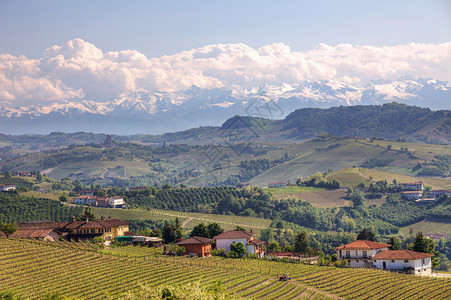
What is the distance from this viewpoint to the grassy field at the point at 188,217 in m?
147

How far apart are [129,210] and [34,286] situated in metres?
99.6

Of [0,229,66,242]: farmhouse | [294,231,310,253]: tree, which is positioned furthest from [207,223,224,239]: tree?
[0,229,66,242]: farmhouse

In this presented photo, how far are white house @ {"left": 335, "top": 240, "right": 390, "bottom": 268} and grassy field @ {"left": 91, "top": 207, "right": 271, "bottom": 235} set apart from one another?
5606 cm

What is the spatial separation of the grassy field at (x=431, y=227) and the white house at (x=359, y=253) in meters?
82.1

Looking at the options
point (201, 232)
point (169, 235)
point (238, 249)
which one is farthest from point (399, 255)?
point (169, 235)

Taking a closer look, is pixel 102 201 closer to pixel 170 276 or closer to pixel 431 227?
pixel 431 227

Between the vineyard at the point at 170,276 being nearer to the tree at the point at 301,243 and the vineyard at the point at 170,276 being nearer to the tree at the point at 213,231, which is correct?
the tree at the point at 301,243

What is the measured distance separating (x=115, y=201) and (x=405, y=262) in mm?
107425

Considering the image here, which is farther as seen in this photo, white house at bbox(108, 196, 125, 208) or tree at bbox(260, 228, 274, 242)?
white house at bbox(108, 196, 125, 208)

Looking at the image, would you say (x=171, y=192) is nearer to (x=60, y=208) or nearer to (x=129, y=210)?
(x=129, y=210)

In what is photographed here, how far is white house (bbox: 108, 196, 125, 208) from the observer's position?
170250mm

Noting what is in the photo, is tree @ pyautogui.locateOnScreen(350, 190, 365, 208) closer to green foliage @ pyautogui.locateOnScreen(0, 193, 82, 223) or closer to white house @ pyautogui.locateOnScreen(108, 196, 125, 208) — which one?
white house @ pyautogui.locateOnScreen(108, 196, 125, 208)

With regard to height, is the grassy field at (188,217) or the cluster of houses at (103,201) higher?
the cluster of houses at (103,201)

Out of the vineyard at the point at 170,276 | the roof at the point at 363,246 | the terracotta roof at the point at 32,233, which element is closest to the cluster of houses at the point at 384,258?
the roof at the point at 363,246
